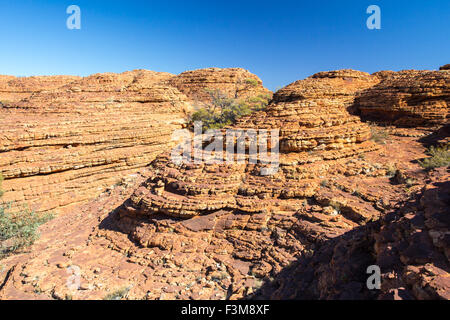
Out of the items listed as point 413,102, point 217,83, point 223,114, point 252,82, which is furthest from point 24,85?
point 413,102

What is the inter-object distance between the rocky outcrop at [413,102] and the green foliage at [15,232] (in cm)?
1968

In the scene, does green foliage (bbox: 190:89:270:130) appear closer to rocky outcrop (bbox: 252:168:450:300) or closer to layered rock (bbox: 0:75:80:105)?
rocky outcrop (bbox: 252:168:450:300)

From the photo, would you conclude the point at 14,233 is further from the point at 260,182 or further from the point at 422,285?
the point at 422,285

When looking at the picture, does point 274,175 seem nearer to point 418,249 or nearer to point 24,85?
point 418,249

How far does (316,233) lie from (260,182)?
8.46 ft

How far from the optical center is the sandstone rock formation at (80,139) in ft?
38.9

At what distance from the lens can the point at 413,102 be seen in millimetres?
13875

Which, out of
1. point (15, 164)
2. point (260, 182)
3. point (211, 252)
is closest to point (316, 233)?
point (260, 182)

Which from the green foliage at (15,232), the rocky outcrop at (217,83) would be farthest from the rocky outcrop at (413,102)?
the green foliage at (15,232)

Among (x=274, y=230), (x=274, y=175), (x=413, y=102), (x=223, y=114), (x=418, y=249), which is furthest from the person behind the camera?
(x=223, y=114)

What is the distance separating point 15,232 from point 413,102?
843 inches

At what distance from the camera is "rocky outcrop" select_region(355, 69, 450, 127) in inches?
516

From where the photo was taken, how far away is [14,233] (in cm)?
915
